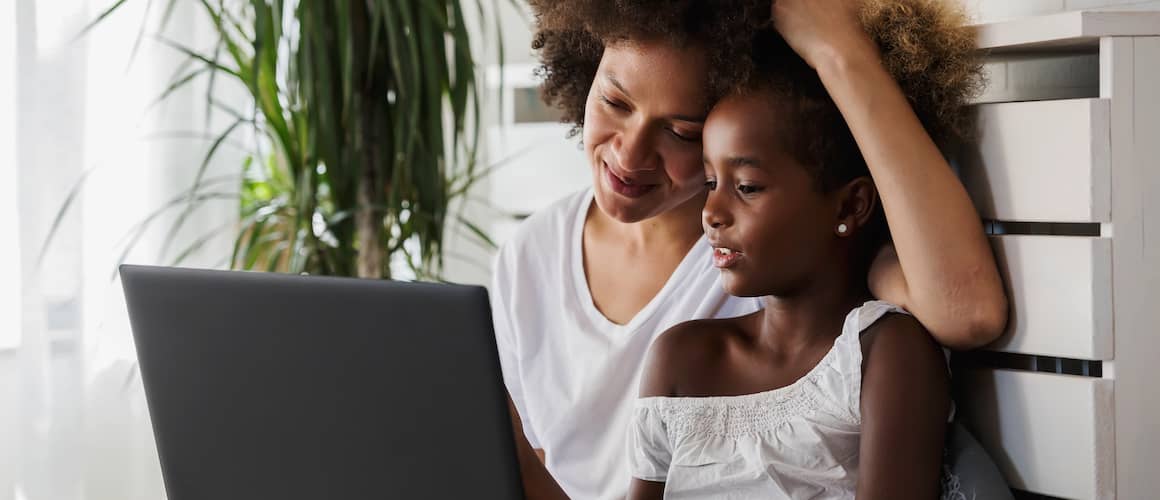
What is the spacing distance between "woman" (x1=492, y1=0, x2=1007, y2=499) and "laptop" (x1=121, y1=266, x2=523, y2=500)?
135 millimetres

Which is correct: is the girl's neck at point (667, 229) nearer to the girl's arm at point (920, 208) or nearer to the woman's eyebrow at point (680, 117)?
the woman's eyebrow at point (680, 117)

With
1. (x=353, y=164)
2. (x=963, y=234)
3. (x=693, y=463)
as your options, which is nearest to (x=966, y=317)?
(x=963, y=234)

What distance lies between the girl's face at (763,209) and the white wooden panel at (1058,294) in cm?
17

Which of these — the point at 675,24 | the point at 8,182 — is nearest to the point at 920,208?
the point at 675,24

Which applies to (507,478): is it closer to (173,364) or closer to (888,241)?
(173,364)

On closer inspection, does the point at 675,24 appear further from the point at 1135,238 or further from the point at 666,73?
the point at 1135,238

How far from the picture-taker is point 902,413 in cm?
100

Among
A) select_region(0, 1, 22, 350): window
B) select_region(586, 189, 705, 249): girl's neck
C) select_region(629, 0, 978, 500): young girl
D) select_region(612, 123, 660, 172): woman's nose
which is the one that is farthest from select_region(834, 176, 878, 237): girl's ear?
→ select_region(0, 1, 22, 350): window

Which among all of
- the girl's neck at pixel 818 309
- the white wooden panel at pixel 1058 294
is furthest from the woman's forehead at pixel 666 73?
the white wooden panel at pixel 1058 294

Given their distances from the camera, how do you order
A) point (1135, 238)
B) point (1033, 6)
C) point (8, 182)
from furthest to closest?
point (8, 182), point (1033, 6), point (1135, 238)

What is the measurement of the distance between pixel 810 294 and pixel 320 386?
18.9 inches

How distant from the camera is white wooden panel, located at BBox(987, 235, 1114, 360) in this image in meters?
0.98

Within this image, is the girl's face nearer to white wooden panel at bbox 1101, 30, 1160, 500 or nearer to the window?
white wooden panel at bbox 1101, 30, 1160, 500

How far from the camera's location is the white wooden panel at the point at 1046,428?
100 cm
